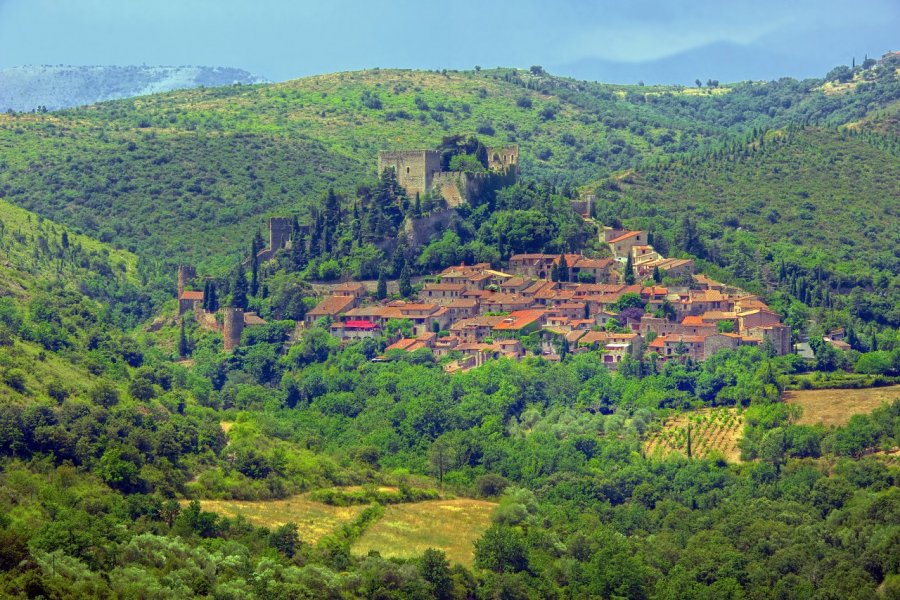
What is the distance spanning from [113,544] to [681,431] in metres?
31.8

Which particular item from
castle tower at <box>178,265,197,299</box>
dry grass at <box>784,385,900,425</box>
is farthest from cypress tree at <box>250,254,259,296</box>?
dry grass at <box>784,385,900,425</box>

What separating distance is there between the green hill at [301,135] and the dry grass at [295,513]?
42.2 meters

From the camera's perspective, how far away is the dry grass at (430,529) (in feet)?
216

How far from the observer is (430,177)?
102875mm

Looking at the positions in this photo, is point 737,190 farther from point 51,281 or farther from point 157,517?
point 157,517

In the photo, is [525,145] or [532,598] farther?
[525,145]

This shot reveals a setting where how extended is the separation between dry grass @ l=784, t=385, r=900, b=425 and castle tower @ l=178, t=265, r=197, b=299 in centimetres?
3192

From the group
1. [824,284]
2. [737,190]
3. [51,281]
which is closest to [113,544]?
[51,281]

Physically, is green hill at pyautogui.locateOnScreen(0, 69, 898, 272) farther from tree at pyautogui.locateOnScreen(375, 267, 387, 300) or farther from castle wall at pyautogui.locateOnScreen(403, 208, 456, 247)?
tree at pyautogui.locateOnScreen(375, 267, 387, 300)

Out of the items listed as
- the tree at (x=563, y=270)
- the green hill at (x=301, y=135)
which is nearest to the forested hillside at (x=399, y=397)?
the green hill at (x=301, y=135)

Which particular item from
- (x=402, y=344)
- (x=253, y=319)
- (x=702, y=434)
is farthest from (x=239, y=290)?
(x=702, y=434)

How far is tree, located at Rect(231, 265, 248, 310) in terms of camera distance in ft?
319

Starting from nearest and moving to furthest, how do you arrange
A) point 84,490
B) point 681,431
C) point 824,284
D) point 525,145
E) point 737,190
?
point 84,490 → point 681,431 → point 824,284 → point 737,190 → point 525,145

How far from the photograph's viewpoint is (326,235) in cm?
10050
